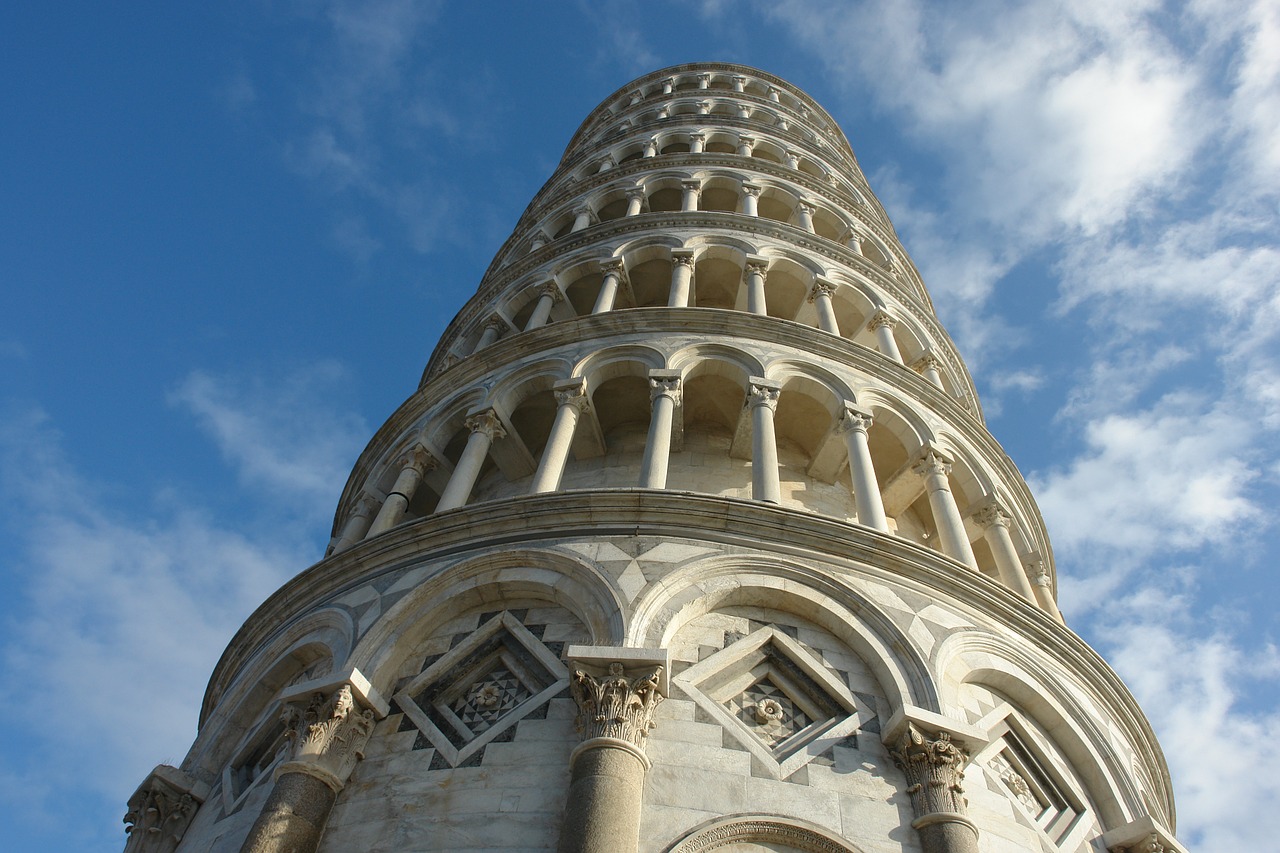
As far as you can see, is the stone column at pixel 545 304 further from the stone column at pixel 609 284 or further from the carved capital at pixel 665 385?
the carved capital at pixel 665 385

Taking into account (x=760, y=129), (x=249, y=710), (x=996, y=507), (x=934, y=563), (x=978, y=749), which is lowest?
(x=978, y=749)

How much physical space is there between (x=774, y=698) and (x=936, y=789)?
1.62 m

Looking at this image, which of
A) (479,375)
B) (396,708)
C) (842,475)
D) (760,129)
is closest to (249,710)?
(396,708)

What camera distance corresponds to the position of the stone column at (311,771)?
8.02 metres

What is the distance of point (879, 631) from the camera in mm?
9789

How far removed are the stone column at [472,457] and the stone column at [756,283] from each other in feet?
15.3

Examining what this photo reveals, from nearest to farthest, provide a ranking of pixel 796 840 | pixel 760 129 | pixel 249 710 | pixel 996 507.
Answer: pixel 796 840 → pixel 249 710 → pixel 996 507 → pixel 760 129

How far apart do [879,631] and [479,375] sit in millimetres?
7903

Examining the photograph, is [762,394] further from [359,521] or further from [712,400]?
[359,521]

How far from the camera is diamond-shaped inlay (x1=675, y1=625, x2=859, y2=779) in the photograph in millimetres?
8672

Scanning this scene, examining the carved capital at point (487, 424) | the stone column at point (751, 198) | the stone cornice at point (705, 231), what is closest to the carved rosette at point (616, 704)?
the carved capital at point (487, 424)

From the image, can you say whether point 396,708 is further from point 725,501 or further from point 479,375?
point 479,375

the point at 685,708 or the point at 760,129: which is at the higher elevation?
the point at 760,129

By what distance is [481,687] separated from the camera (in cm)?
959
